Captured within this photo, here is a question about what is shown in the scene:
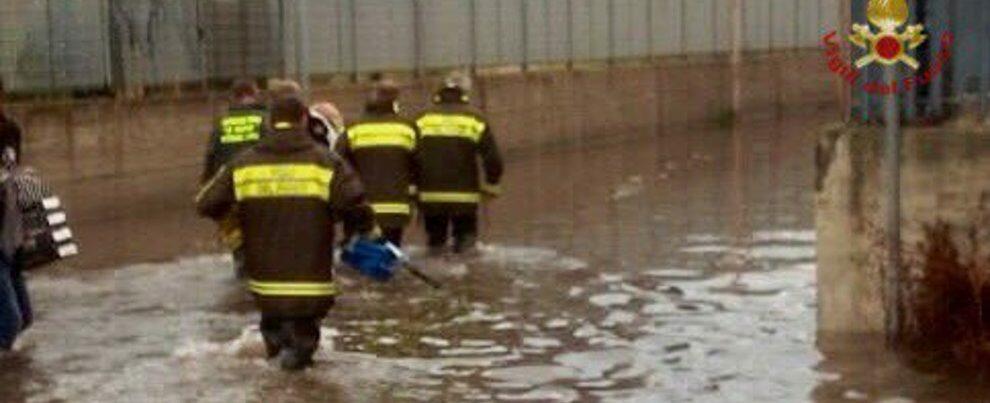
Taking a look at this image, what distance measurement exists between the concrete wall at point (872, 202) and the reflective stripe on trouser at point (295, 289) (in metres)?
2.83

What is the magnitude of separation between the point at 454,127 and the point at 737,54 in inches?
1108

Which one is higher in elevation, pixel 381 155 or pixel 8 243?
pixel 381 155

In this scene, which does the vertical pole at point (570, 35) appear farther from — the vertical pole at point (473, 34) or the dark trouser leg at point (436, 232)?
the dark trouser leg at point (436, 232)

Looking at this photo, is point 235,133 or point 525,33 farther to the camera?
point 525,33

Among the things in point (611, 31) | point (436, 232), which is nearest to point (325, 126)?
point (436, 232)

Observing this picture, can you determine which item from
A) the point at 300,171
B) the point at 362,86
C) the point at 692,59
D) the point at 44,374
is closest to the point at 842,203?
the point at 300,171

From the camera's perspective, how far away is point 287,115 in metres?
11.3

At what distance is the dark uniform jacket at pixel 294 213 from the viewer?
11203mm

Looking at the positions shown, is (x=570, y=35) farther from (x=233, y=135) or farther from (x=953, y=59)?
(x=953, y=59)

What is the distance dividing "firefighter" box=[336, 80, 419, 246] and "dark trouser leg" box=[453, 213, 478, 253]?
3.90 ft

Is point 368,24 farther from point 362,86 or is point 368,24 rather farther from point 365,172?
point 365,172

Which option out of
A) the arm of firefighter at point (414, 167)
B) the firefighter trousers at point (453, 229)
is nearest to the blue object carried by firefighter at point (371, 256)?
the arm of firefighter at point (414, 167)

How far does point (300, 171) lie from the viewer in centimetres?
1120

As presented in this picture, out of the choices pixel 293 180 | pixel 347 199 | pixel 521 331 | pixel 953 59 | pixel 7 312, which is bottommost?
pixel 521 331
